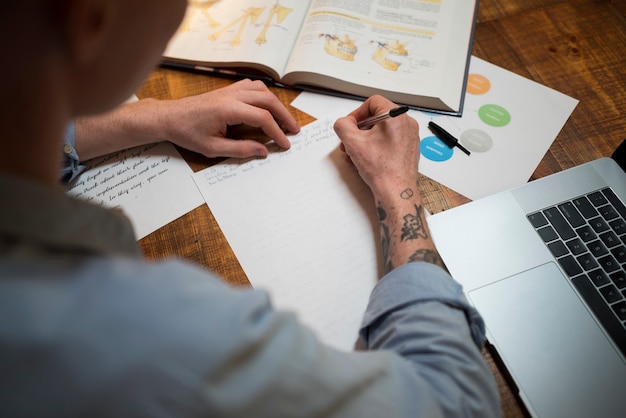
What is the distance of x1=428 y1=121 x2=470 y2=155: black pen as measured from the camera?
726 mm

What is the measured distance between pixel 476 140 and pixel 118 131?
A: 2.00ft

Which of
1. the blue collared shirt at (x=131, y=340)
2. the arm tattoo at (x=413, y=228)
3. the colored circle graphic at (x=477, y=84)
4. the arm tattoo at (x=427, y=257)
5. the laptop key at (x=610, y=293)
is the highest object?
the blue collared shirt at (x=131, y=340)

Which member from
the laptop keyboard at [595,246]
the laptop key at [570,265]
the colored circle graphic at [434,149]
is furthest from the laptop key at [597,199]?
the colored circle graphic at [434,149]

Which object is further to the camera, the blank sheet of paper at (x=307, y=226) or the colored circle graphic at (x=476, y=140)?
the colored circle graphic at (x=476, y=140)

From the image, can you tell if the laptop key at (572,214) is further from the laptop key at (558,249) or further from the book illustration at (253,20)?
the book illustration at (253,20)

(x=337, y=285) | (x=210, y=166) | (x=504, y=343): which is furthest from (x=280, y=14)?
(x=504, y=343)

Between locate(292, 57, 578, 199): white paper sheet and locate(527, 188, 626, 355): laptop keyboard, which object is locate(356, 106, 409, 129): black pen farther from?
locate(527, 188, 626, 355): laptop keyboard

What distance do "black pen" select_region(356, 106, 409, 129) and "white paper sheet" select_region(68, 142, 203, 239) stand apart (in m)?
0.29

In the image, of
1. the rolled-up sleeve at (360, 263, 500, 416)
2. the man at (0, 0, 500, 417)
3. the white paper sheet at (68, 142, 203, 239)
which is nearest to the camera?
the man at (0, 0, 500, 417)

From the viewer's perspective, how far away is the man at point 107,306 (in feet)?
0.94

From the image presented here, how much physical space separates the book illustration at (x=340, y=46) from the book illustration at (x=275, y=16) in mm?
109

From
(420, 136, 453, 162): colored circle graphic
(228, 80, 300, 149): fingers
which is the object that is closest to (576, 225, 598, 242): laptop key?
(420, 136, 453, 162): colored circle graphic

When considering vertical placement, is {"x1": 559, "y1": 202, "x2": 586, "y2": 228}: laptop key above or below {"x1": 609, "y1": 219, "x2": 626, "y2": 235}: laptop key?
below

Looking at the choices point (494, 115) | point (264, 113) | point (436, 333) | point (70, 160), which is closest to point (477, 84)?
point (494, 115)
